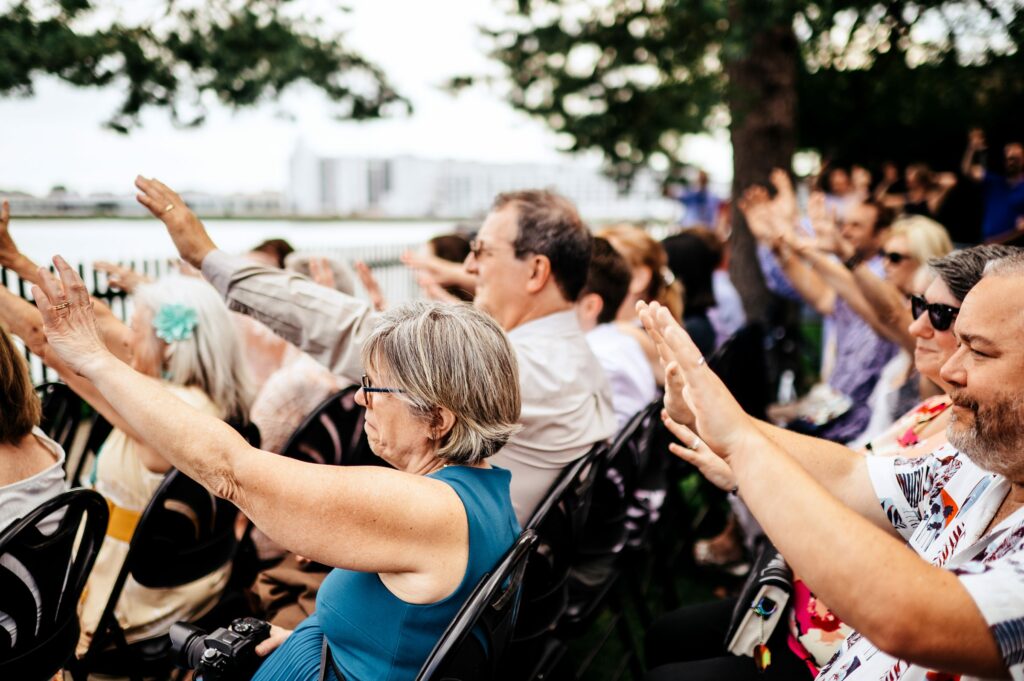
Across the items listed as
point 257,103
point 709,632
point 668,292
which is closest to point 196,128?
point 257,103

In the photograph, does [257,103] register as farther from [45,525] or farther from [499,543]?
[499,543]

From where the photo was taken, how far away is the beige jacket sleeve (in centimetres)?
250

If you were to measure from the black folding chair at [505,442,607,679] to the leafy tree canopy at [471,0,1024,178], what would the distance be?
11.8ft

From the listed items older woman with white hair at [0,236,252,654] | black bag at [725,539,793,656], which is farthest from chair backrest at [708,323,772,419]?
older woman with white hair at [0,236,252,654]

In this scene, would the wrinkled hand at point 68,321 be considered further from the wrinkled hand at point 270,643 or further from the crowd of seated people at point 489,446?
the wrinkled hand at point 270,643

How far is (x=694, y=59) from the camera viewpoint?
8320mm

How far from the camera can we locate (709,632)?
2.54 m

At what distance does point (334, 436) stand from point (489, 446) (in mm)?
1320

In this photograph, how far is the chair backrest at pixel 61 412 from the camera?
→ 337 cm

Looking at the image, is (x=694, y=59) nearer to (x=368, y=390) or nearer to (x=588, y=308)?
(x=588, y=308)

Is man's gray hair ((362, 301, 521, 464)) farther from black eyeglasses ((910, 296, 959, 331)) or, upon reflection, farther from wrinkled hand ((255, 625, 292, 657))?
black eyeglasses ((910, 296, 959, 331))

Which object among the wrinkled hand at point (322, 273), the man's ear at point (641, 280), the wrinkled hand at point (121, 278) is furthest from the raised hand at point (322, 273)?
the man's ear at point (641, 280)

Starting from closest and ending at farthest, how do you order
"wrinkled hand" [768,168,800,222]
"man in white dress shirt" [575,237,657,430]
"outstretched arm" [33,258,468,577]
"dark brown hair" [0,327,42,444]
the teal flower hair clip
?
"outstretched arm" [33,258,468,577], "dark brown hair" [0,327,42,444], the teal flower hair clip, "man in white dress shirt" [575,237,657,430], "wrinkled hand" [768,168,800,222]

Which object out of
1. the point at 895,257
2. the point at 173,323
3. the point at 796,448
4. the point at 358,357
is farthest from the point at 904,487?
the point at 895,257
